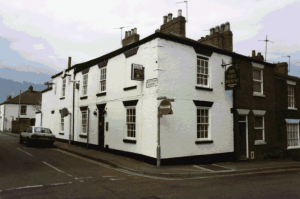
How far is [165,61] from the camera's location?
11.8 meters

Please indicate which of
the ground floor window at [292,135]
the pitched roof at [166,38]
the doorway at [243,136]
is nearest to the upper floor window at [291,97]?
the ground floor window at [292,135]

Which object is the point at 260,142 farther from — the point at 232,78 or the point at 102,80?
the point at 102,80

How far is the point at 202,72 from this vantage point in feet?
44.1

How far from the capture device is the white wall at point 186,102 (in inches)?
456

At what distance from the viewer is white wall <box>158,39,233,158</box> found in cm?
1159

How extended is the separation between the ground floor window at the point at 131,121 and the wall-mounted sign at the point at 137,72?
2032mm

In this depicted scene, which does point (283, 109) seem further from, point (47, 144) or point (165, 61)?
point (47, 144)

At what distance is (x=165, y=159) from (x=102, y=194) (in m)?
5.29

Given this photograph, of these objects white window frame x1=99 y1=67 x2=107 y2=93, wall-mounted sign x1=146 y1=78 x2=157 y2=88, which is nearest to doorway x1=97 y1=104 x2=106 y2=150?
white window frame x1=99 y1=67 x2=107 y2=93

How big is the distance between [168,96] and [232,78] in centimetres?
447

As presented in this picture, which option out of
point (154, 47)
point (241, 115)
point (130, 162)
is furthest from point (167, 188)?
point (241, 115)

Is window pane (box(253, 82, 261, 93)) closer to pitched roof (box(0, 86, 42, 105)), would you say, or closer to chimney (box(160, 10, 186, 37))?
chimney (box(160, 10, 186, 37))

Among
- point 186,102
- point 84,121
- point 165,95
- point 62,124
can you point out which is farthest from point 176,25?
point 62,124

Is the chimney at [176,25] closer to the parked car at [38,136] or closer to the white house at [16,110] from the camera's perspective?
the parked car at [38,136]
